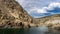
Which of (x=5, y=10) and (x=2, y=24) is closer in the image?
(x=2, y=24)

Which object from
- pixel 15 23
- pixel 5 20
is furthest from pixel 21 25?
pixel 5 20

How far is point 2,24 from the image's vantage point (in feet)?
554

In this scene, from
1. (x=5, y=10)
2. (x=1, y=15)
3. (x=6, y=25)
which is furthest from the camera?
(x=5, y=10)

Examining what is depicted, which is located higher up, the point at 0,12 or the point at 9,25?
the point at 0,12

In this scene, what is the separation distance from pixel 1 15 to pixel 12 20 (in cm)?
1235

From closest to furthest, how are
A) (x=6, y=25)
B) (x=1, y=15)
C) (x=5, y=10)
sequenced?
(x=6, y=25) → (x=1, y=15) → (x=5, y=10)

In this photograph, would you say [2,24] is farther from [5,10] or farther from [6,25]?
[5,10]

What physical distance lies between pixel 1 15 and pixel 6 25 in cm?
1954

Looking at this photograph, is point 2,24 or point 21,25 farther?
point 21,25

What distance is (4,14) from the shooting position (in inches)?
7343

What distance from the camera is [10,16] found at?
19088cm

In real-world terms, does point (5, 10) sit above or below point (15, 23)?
above

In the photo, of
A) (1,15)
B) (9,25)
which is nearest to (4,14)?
(1,15)

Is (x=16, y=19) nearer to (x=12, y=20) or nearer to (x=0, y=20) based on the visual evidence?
(x=12, y=20)
